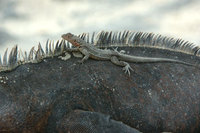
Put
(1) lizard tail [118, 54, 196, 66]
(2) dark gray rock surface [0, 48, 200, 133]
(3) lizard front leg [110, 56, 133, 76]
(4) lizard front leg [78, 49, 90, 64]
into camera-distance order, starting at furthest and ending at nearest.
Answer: (1) lizard tail [118, 54, 196, 66] < (3) lizard front leg [110, 56, 133, 76] < (4) lizard front leg [78, 49, 90, 64] < (2) dark gray rock surface [0, 48, 200, 133]

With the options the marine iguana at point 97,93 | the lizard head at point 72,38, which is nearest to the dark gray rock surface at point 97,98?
the marine iguana at point 97,93

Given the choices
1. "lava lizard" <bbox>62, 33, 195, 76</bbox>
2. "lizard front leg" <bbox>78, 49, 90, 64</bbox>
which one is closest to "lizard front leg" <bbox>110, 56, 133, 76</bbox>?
"lava lizard" <bbox>62, 33, 195, 76</bbox>

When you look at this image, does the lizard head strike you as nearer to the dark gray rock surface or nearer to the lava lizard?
the lava lizard

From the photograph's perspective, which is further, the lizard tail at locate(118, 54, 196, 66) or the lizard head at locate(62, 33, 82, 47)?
the lizard tail at locate(118, 54, 196, 66)

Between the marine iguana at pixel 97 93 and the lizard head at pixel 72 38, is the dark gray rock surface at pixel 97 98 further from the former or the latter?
the lizard head at pixel 72 38

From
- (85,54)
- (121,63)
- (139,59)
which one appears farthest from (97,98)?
(139,59)

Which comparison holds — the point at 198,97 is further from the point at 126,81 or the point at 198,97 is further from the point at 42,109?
the point at 42,109

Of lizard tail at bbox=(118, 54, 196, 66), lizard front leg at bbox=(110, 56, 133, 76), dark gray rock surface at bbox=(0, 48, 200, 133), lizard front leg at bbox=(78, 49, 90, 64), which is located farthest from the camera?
lizard tail at bbox=(118, 54, 196, 66)

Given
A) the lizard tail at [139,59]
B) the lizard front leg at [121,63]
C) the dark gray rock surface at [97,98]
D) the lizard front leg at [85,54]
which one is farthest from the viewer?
the lizard tail at [139,59]

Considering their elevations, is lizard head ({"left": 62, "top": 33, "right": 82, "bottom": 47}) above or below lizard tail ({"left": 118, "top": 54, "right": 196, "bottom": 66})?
above
